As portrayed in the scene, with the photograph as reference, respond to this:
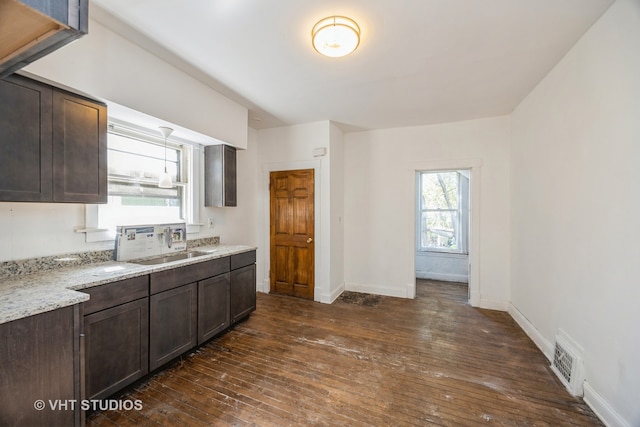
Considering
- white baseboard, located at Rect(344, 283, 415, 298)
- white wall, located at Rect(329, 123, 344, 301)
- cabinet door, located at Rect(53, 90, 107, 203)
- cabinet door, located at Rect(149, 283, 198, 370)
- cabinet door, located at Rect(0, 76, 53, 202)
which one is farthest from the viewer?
white baseboard, located at Rect(344, 283, 415, 298)

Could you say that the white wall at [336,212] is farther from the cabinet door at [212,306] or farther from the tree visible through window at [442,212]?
the tree visible through window at [442,212]

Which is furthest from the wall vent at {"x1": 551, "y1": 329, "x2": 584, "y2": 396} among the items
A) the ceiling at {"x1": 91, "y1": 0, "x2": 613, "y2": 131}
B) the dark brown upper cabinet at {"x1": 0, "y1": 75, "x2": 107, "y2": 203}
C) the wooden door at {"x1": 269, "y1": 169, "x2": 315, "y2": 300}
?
the dark brown upper cabinet at {"x1": 0, "y1": 75, "x2": 107, "y2": 203}

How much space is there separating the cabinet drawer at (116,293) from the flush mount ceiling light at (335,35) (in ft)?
7.68

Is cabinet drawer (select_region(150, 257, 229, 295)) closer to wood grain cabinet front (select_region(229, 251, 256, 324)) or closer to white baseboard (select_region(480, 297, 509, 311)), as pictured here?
wood grain cabinet front (select_region(229, 251, 256, 324))

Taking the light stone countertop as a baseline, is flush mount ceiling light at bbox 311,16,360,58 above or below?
above

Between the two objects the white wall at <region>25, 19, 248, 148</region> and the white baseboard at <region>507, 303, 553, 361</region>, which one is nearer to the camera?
the white wall at <region>25, 19, 248, 148</region>

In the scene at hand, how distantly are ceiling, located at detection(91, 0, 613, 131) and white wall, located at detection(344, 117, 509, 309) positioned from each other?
731 mm

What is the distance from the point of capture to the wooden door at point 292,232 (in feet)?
13.5

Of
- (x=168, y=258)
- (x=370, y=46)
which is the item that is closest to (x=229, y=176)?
(x=168, y=258)

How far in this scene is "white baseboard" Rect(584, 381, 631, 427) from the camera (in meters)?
1.61

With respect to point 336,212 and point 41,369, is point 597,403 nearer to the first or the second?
point 336,212

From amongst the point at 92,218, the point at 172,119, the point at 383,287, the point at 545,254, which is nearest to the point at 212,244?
the point at 92,218

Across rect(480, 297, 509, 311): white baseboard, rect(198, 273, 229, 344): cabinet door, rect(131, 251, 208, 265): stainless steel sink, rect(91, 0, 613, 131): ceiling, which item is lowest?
rect(480, 297, 509, 311): white baseboard

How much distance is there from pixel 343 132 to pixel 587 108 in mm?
3177
